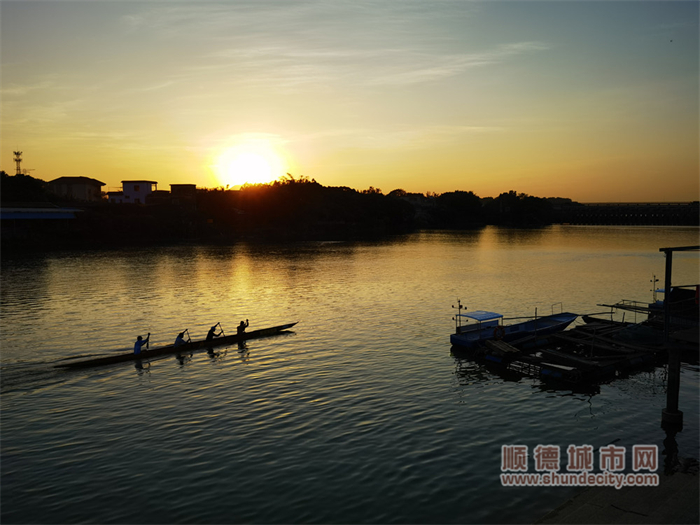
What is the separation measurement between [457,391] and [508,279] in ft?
206

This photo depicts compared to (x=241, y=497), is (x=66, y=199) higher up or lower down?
higher up

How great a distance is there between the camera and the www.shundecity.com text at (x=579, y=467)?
21.5 m

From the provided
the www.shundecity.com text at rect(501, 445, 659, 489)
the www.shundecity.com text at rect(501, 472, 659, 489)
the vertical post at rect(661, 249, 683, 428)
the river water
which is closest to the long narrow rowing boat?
the river water

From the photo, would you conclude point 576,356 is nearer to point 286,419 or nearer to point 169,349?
point 286,419

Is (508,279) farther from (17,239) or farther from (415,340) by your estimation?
(17,239)

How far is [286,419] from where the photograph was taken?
Result: 28.9 meters

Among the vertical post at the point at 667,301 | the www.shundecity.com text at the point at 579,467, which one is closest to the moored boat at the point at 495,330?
the vertical post at the point at 667,301

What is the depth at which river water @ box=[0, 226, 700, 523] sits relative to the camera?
20.6 metres

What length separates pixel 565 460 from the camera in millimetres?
24031

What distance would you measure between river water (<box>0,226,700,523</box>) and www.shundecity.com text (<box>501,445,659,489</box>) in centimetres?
67

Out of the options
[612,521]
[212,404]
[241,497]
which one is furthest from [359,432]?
[612,521]

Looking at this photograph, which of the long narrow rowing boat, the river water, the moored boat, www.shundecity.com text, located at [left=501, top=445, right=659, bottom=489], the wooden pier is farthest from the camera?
the moored boat

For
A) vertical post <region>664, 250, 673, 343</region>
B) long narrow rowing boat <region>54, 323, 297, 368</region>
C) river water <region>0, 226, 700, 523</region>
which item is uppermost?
vertical post <region>664, 250, 673, 343</region>

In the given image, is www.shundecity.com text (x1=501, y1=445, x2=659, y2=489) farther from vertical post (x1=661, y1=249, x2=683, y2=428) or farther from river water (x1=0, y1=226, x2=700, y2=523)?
vertical post (x1=661, y1=249, x2=683, y2=428)
